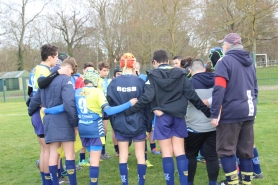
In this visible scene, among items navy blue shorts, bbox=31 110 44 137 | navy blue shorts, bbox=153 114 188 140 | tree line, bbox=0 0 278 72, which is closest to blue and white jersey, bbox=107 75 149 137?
navy blue shorts, bbox=153 114 188 140

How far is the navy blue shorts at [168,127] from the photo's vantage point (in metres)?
4.36

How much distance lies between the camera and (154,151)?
681cm

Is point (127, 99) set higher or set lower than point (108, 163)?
higher

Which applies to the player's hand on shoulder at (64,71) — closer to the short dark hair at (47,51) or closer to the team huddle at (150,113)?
the team huddle at (150,113)

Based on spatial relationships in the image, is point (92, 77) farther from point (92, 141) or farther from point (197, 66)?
point (197, 66)

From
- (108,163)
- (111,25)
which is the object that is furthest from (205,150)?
(111,25)

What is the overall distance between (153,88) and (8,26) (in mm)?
37897

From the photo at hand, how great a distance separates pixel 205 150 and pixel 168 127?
641mm

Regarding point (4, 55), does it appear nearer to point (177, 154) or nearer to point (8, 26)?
point (8, 26)

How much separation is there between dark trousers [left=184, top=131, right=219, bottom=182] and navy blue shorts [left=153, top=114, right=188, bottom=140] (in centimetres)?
22

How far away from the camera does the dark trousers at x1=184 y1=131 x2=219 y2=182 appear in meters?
4.36

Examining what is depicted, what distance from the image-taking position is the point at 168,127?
4.39m

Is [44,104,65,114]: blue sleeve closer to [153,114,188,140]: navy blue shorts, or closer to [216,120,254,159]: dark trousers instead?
[153,114,188,140]: navy blue shorts

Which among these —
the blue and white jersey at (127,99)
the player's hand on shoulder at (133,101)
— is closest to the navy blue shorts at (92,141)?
the blue and white jersey at (127,99)
